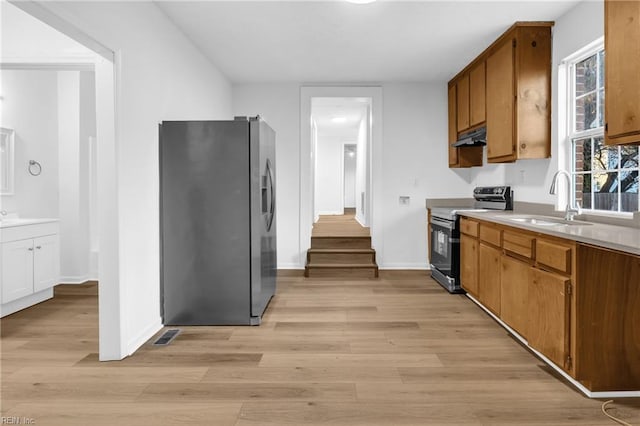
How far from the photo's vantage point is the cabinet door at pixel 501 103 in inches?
155

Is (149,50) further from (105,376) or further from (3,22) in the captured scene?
(105,376)

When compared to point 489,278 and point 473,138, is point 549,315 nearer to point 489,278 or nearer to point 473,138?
point 489,278

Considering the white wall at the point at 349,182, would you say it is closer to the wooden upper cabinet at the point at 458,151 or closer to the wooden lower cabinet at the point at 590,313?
the wooden upper cabinet at the point at 458,151

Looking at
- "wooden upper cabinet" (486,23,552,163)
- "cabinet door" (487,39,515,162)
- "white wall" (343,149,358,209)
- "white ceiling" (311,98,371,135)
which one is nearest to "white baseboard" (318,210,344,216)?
"white wall" (343,149,358,209)

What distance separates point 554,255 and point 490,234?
114 cm

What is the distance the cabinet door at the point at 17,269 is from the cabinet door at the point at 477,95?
4.87 meters

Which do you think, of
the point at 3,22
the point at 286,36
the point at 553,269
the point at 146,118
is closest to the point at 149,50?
the point at 146,118

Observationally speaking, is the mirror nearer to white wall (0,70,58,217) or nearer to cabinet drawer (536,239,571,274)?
white wall (0,70,58,217)

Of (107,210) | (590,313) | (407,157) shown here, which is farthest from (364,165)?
(590,313)

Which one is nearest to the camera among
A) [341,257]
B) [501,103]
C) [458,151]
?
[501,103]

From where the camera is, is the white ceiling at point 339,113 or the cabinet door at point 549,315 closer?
the cabinet door at point 549,315

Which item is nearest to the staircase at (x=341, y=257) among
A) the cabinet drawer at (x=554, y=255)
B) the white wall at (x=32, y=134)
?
the cabinet drawer at (x=554, y=255)

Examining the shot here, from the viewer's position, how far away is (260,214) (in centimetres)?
360

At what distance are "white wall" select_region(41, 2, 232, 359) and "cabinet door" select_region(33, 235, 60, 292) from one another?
63.8 inches
